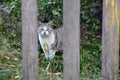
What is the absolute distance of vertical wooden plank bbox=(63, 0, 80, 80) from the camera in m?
2.37

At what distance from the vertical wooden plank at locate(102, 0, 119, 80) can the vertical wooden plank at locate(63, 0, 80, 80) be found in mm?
211

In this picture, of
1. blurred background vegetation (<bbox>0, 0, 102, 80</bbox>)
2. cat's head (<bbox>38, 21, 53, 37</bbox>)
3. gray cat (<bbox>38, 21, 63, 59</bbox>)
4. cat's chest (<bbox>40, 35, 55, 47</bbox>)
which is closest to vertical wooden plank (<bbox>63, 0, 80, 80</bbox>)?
blurred background vegetation (<bbox>0, 0, 102, 80</bbox>)

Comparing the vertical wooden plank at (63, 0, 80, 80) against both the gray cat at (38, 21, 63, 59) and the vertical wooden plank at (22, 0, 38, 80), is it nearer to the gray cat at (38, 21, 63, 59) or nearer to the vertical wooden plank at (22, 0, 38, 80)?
the vertical wooden plank at (22, 0, 38, 80)

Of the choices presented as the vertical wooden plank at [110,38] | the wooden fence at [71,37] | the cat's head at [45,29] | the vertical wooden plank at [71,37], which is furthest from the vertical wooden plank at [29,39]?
the cat's head at [45,29]

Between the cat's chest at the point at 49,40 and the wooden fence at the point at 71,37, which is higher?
the wooden fence at the point at 71,37

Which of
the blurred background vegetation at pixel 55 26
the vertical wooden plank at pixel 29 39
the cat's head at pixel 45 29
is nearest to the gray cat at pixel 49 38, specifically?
the cat's head at pixel 45 29

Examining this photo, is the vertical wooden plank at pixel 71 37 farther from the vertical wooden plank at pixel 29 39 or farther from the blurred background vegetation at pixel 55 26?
the blurred background vegetation at pixel 55 26

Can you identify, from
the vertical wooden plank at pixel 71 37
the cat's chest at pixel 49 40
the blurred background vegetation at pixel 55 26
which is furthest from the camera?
the cat's chest at pixel 49 40

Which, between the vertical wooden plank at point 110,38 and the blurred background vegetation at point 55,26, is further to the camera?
the blurred background vegetation at point 55,26

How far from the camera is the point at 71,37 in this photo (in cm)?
241

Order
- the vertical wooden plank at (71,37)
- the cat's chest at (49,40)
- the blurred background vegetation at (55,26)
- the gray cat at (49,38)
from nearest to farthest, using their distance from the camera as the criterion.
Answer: the vertical wooden plank at (71,37) < the blurred background vegetation at (55,26) < the gray cat at (49,38) < the cat's chest at (49,40)

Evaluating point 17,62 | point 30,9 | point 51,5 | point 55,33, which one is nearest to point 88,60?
point 17,62

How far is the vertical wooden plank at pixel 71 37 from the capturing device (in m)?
2.37

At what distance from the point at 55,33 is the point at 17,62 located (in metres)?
1.59
